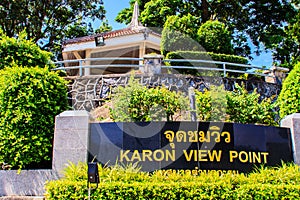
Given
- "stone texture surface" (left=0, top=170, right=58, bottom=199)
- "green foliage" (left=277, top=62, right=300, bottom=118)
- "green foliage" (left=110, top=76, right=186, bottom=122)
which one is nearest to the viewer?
"stone texture surface" (left=0, top=170, right=58, bottom=199)

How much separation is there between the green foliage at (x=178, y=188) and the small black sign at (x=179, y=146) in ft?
1.97

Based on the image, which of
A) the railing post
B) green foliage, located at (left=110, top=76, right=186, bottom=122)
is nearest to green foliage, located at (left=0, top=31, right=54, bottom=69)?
green foliage, located at (left=110, top=76, right=186, bottom=122)

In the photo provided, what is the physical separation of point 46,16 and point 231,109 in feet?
72.7

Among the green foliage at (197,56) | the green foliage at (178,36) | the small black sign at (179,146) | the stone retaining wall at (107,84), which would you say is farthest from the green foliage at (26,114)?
the green foliage at (178,36)

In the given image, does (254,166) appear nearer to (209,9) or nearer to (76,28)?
(209,9)

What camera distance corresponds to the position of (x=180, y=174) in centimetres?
715

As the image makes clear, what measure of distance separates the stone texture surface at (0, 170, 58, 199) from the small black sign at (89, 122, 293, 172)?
3.46ft

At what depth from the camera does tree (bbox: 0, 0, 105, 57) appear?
26.1 metres

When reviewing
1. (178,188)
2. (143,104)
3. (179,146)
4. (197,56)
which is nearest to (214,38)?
(197,56)

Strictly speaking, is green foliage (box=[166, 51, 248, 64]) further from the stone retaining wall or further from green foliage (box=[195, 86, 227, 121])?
green foliage (box=[195, 86, 227, 121])

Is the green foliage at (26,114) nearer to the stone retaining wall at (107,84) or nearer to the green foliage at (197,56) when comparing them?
the stone retaining wall at (107,84)

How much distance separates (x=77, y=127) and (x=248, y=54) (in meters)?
20.8

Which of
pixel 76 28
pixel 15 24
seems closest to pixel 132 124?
pixel 15 24

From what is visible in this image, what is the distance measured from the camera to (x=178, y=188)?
649 cm
